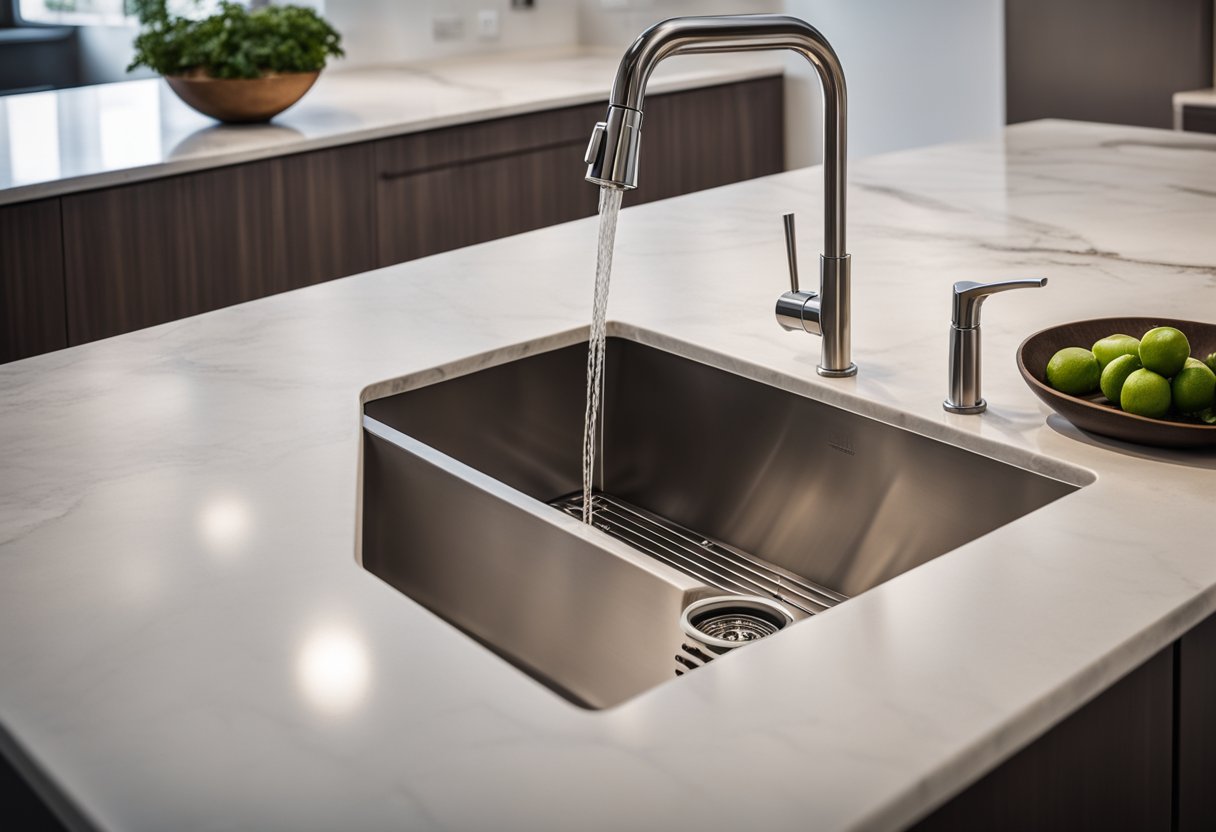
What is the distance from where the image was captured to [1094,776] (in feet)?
2.65

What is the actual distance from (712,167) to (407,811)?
3158 mm

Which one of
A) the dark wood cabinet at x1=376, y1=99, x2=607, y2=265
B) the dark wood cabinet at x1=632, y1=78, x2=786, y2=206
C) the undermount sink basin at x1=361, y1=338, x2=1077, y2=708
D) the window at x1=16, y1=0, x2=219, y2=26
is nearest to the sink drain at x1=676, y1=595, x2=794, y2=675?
the undermount sink basin at x1=361, y1=338, x2=1077, y2=708

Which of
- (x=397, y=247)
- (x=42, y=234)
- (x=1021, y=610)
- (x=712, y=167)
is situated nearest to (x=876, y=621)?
(x=1021, y=610)

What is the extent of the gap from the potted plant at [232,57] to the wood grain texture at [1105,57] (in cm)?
190

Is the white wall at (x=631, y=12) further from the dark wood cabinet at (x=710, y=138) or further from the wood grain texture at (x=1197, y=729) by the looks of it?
the wood grain texture at (x=1197, y=729)

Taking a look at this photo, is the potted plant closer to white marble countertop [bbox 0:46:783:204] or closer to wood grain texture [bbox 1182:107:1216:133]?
white marble countertop [bbox 0:46:783:204]

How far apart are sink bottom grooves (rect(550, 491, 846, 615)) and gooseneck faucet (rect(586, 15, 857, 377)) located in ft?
0.70

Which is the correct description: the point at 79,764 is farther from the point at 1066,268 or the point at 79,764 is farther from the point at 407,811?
the point at 1066,268

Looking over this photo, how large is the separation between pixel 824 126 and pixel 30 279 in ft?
5.68

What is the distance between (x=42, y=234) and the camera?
2314mm

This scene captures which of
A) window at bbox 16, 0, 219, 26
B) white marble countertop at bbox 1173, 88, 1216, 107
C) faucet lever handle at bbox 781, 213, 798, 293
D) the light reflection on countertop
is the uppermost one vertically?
window at bbox 16, 0, 219, 26

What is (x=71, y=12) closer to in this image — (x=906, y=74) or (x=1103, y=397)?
(x=906, y=74)

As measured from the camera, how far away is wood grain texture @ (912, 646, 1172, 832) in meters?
0.74

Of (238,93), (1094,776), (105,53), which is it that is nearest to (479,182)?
(238,93)
